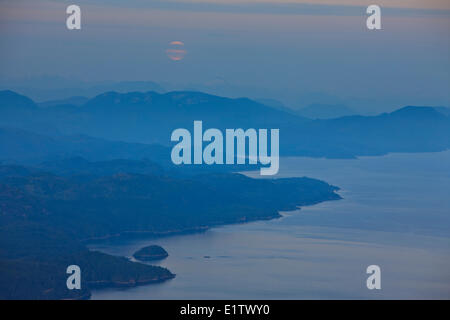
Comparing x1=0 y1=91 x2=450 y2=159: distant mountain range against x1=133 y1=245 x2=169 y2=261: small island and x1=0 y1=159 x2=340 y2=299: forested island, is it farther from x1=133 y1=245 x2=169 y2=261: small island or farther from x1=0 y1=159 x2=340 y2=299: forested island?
x1=133 y1=245 x2=169 y2=261: small island

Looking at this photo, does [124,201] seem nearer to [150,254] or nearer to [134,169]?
[134,169]

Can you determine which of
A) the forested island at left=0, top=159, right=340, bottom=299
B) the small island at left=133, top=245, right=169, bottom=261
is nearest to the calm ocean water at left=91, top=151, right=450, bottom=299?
the small island at left=133, top=245, right=169, bottom=261

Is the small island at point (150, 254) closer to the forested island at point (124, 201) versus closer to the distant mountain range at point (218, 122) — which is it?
the forested island at point (124, 201)

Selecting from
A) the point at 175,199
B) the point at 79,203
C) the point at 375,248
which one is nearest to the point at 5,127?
the point at 79,203

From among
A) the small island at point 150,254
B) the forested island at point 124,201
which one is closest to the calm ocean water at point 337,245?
the small island at point 150,254

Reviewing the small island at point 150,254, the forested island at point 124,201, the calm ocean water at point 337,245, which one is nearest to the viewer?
the calm ocean water at point 337,245

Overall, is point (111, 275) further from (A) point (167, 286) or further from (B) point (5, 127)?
(B) point (5, 127)
